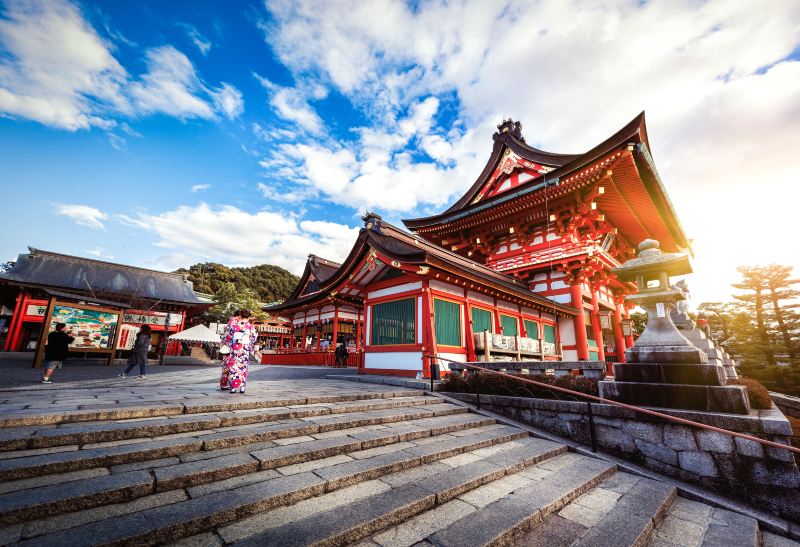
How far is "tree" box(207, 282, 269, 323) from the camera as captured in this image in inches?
1575

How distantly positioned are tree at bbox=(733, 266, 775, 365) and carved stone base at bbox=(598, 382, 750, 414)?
17905 mm

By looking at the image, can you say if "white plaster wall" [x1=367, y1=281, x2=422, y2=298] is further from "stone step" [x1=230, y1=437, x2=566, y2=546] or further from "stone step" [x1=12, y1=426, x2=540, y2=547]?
"stone step" [x1=230, y1=437, x2=566, y2=546]

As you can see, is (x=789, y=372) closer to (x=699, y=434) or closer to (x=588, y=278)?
(x=588, y=278)

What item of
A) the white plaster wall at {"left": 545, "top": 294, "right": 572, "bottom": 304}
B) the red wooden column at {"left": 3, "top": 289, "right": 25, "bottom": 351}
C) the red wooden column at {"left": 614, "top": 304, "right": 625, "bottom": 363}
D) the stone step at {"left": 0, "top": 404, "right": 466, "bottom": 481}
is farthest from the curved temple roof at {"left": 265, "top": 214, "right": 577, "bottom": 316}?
the red wooden column at {"left": 3, "top": 289, "right": 25, "bottom": 351}

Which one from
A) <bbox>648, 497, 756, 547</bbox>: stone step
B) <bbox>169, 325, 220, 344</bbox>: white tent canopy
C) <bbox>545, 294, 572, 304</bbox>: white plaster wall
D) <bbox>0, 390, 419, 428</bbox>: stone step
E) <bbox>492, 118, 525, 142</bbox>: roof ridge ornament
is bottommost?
<bbox>648, 497, 756, 547</bbox>: stone step

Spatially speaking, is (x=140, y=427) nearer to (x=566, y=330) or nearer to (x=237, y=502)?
(x=237, y=502)

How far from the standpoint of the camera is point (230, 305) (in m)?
40.3

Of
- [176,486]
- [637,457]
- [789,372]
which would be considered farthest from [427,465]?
[789,372]

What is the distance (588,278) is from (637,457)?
1191 cm

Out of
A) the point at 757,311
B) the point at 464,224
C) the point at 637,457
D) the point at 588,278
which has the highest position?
the point at 464,224

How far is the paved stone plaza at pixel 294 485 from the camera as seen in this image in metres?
2.38

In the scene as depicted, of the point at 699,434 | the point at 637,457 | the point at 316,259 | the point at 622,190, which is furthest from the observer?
the point at 316,259

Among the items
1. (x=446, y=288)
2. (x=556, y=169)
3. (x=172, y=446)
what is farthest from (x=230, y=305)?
(x=172, y=446)

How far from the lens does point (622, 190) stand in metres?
13.9
